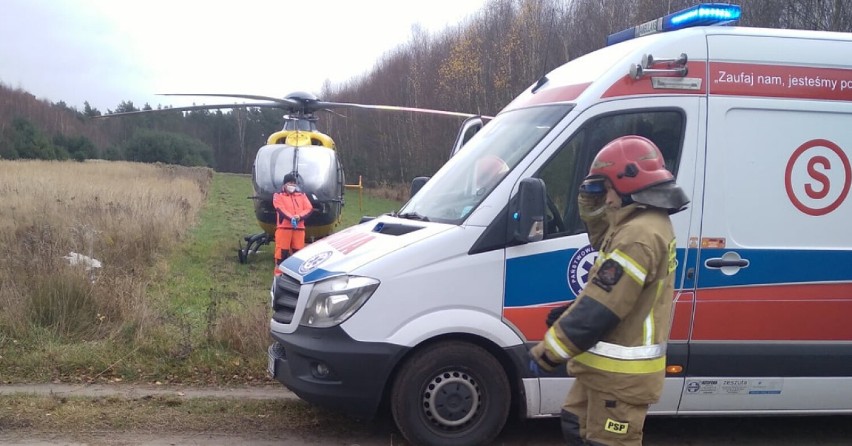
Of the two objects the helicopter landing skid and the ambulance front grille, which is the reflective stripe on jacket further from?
the ambulance front grille

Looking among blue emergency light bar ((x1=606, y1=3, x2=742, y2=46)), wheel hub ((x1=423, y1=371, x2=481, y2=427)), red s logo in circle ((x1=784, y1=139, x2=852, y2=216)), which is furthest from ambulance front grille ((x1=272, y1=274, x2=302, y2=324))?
red s logo in circle ((x1=784, y1=139, x2=852, y2=216))

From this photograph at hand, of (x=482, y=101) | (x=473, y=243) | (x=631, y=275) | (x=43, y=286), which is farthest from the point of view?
(x=482, y=101)

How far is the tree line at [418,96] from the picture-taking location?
32.7m

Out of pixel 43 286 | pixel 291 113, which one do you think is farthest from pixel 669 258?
pixel 291 113

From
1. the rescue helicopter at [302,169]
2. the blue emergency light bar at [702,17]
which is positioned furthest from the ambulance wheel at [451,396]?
the rescue helicopter at [302,169]

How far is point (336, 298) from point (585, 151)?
194 cm

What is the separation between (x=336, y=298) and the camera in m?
4.84

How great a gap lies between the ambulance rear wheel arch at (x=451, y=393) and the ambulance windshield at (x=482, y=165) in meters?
0.89

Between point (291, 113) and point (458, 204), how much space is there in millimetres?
11902

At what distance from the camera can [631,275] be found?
3.13 metres

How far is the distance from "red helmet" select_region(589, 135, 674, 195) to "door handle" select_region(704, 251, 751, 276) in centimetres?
198

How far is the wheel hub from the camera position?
194 inches

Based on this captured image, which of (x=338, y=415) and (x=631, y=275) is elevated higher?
(x=631, y=275)

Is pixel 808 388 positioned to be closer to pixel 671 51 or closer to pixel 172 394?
pixel 671 51
